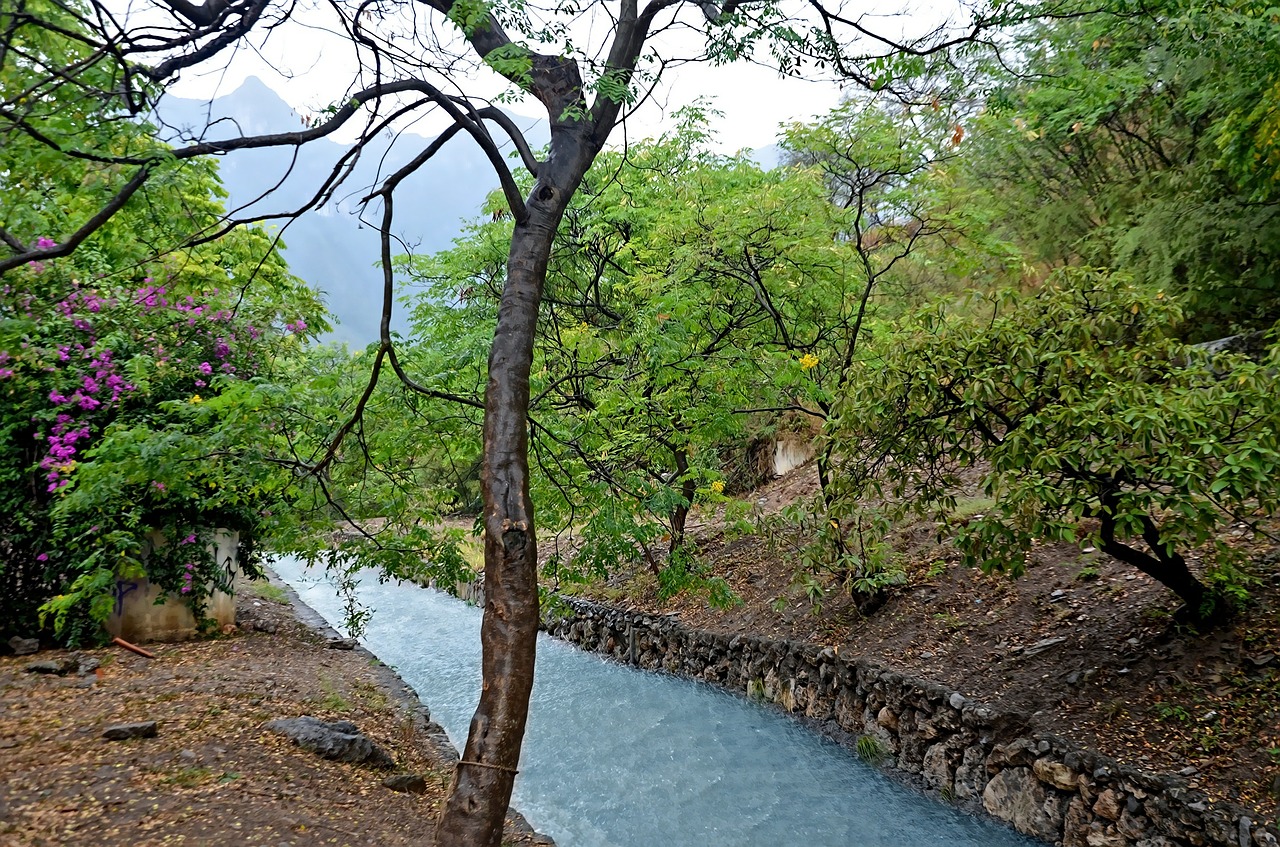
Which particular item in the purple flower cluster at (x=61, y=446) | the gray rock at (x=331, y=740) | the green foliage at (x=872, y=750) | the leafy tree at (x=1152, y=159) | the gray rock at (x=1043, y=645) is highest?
the leafy tree at (x=1152, y=159)

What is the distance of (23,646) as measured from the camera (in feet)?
22.5

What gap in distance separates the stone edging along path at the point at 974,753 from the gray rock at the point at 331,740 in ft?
5.22

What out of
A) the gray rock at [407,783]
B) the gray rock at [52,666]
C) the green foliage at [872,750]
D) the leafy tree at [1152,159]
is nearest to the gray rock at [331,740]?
the gray rock at [407,783]

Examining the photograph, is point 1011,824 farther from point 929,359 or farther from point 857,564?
point 929,359

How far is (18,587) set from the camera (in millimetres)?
7184

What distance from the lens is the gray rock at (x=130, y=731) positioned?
4637mm

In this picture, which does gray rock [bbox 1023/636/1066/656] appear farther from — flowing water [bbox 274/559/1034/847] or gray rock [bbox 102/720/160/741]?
gray rock [bbox 102/720/160/741]

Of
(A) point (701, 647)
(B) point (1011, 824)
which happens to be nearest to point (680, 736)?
(A) point (701, 647)

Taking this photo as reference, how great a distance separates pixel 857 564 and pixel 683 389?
2347 mm

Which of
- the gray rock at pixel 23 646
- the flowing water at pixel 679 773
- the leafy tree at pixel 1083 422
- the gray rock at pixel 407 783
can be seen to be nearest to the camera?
the leafy tree at pixel 1083 422

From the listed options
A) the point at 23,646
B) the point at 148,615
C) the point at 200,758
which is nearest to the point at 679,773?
the point at 200,758

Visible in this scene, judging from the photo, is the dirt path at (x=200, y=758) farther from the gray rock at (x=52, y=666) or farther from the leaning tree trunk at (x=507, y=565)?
the leaning tree trunk at (x=507, y=565)

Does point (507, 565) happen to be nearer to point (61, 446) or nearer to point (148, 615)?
point (61, 446)

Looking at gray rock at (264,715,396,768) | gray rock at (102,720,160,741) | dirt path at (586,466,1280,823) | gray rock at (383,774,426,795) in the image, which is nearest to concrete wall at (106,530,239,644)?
gray rock at (264,715,396,768)
